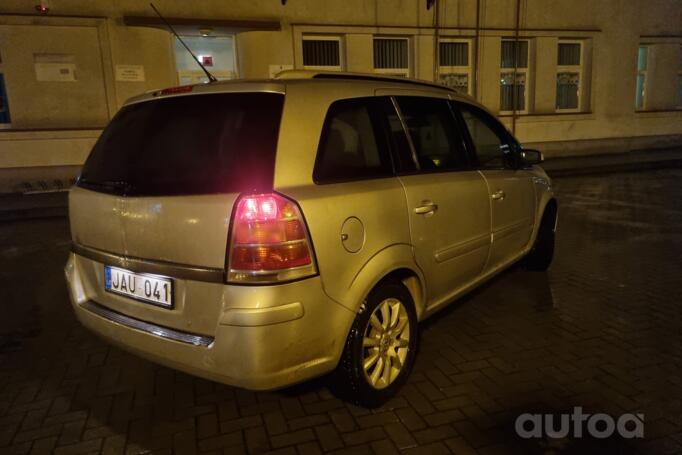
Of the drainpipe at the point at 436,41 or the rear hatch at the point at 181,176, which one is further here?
the drainpipe at the point at 436,41

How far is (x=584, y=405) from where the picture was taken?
9.80 ft

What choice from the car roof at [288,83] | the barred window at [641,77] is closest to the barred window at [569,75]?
the barred window at [641,77]

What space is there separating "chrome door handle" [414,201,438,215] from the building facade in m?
10.2

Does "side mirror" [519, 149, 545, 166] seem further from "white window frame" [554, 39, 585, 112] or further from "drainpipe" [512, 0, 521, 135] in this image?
"white window frame" [554, 39, 585, 112]

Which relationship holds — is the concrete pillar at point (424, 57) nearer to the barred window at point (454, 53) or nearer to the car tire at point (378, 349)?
the barred window at point (454, 53)

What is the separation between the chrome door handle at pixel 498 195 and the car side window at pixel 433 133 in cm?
35

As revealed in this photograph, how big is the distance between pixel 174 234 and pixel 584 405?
7.94 ft

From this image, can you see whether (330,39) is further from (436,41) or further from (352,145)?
(352,145)

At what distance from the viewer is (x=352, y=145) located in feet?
9.57

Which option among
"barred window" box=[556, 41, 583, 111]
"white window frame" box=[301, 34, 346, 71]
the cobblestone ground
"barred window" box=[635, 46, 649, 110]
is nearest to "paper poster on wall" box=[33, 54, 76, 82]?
"white window frame" box=[301, 34, 346, 71]

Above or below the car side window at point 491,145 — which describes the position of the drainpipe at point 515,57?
above

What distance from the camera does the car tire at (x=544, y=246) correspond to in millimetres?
5133

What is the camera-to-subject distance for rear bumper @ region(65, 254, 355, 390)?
238 centimetres

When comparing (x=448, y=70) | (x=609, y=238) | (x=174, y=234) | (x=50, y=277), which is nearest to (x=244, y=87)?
(x=174, y=234)
